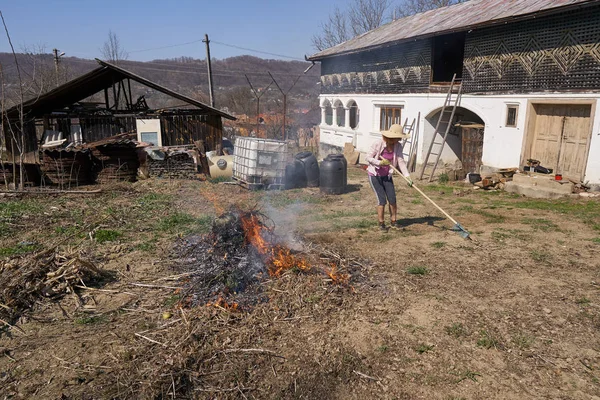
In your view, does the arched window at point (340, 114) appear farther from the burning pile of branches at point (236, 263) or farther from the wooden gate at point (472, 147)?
the burning pile of branches at point (236, 263)

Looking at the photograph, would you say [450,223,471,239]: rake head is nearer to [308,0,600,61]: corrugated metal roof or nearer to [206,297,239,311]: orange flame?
[206,297,239,311]: orange flame

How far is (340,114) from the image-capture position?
21938 mm

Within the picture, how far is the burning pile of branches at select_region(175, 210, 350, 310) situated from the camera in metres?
4.64

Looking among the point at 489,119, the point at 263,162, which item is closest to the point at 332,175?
the point at 263,162

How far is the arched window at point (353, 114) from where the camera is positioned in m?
19.5

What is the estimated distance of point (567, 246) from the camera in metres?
6.56

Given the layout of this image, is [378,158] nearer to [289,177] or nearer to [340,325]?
[340,325]

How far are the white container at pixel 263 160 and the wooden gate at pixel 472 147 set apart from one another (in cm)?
625

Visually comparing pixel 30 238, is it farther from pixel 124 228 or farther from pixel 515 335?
pixel 515 335

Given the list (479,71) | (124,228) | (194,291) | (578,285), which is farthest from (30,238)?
(479,71)

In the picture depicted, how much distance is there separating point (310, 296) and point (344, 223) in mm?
3563

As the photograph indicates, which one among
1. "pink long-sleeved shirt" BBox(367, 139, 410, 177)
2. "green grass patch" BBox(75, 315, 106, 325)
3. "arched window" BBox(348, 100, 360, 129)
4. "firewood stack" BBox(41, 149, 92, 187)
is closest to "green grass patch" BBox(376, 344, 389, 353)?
"green grass patch" BBox(75, 315, 106, 325)

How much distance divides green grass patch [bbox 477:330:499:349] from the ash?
2.33 m

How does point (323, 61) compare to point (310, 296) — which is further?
point (323, 61)
